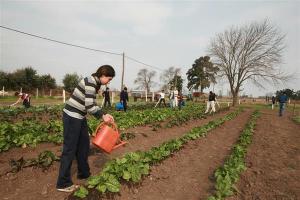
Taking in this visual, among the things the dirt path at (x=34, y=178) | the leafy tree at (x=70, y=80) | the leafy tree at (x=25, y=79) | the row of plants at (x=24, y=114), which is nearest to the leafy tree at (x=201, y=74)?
the leafy tree at (x=70, y=80)

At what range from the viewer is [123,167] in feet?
16.5

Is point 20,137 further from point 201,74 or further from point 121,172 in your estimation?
point 201,74

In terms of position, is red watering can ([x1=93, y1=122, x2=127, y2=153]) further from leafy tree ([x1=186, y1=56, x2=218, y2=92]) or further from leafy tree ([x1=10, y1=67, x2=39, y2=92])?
leafy tree ([x1=186, y1=56, x2=218, y2=92])

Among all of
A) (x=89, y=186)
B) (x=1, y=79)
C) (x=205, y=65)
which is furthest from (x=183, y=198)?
(x=205, y=65)

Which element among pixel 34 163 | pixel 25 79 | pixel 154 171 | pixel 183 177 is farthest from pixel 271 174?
pixel 25 79

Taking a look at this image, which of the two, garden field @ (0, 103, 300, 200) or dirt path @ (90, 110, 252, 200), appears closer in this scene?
garden field @ (0, 103, 300, 200)

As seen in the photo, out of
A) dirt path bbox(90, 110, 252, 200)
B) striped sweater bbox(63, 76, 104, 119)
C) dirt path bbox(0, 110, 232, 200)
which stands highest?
striped sweater bbox(63, 76, 104, 119)

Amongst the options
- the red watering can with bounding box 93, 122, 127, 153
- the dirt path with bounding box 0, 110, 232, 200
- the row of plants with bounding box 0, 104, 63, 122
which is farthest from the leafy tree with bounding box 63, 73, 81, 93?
the red watering can with bounding box 93, 122, 127, 153

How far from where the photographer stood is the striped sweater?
162 inches

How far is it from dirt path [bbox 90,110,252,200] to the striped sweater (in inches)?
62.3

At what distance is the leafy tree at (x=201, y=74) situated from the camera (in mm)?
69506

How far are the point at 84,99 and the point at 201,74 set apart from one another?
68.3 m

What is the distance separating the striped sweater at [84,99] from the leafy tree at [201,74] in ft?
217

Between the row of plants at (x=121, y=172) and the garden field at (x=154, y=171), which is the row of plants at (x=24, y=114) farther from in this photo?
the row of plants at (x=121, y=172)
